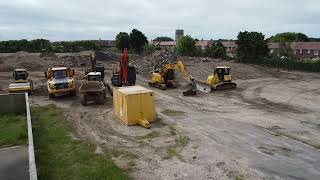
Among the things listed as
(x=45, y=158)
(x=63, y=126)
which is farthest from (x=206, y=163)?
(x=63, y=126)

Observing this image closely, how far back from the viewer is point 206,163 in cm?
1287

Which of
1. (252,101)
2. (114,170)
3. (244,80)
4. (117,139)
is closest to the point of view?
(114,170)

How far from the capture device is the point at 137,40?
79.8 meters

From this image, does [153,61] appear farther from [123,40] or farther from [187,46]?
[123,40]

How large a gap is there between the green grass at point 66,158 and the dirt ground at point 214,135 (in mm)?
603

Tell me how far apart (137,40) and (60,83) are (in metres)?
55.0

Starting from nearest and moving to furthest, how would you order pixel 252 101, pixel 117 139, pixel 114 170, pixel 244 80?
1. pixel 114 170
2. pixel 117 139
3. pixel 252 101
4. pixel 244 80

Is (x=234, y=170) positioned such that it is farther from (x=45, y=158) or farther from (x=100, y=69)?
(x=100, y=69)

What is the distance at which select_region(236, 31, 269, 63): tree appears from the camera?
55.9 m

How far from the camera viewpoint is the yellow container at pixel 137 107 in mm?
18203

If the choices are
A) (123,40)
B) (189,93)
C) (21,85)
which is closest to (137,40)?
(123,40)

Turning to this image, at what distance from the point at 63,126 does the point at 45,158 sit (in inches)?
200

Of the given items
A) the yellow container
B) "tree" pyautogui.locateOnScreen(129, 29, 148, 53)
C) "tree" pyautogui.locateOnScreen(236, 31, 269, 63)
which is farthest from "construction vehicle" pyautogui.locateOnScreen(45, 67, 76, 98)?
"tree" pyautogui.locateOnScreen(129, 29, 148, 53)

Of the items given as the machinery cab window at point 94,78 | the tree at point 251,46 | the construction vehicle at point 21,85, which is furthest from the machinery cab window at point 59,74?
the tree at point 251,46
